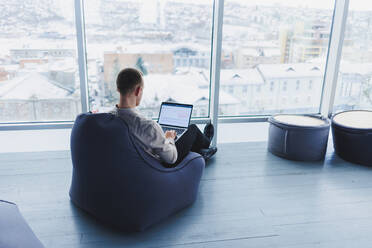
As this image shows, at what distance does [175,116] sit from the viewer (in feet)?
10.7

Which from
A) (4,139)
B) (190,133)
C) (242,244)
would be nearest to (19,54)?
(4,139)

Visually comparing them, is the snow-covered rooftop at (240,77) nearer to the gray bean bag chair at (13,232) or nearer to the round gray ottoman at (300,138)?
the round gray ottoman at (300,138)

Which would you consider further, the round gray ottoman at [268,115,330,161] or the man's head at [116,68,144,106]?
the round gray ottoman at [268,115,330,161]

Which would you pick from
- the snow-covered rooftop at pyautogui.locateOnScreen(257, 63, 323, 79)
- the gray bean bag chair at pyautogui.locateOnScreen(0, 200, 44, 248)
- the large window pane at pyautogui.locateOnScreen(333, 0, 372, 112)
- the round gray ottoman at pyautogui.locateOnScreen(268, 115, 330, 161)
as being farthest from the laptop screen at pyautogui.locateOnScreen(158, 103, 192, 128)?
the large window pane at pyautogui.locateOnScreen(333, 0, 372, 112)

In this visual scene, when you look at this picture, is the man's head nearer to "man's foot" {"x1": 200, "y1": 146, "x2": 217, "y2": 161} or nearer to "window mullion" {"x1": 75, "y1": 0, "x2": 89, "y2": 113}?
"man's foot" {"x1": 200, "y1": 146, "x2": 217, "y2": 161}

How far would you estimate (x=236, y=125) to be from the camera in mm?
4184

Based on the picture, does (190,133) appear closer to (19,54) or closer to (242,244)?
(242,244)

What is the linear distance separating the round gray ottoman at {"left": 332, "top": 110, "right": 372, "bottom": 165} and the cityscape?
737 mm

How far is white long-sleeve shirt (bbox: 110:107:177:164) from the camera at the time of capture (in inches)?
81.4

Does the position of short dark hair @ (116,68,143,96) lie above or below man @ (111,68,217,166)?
above

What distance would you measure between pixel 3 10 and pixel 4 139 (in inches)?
59.6

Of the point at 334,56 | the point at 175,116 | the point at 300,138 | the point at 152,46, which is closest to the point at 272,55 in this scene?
the point at 334,56

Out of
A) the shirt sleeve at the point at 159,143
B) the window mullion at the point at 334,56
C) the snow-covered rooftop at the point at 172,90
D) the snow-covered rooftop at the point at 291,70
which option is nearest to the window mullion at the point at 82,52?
the snow-covered rooftop at the point at 172,90

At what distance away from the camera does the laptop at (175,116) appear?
3.20m
